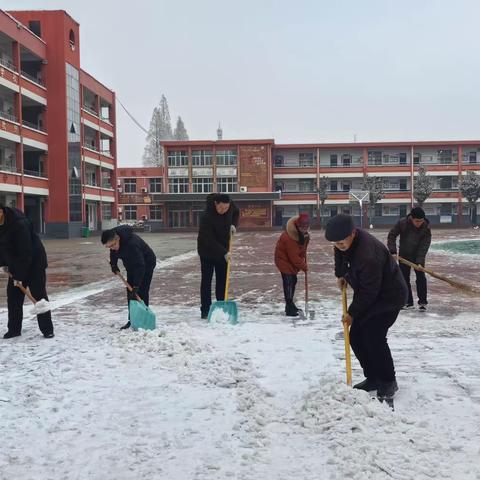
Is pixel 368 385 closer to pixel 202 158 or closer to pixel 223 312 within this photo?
pixel 223 312

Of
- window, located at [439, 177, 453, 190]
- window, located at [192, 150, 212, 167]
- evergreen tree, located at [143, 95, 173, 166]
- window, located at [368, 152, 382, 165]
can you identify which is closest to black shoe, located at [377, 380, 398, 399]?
window, located at [192, 150, 212, 167]

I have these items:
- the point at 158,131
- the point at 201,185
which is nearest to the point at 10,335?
the point at 201,185

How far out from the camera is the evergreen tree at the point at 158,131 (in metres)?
76.7

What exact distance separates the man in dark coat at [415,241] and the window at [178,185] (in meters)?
50.4

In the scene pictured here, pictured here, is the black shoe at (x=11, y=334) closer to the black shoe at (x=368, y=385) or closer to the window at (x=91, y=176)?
the black shoe at (x=368, y=385)

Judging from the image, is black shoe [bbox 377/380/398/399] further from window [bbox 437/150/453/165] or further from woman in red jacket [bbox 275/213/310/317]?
window [bbox 437/150/453/165]

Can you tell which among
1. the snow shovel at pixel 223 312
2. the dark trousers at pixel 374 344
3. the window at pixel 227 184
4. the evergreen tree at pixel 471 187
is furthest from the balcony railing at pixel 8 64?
the evergreen tree at pixel 471 187

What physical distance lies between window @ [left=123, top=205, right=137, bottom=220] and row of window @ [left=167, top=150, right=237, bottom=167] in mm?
7751

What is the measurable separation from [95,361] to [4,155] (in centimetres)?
3025

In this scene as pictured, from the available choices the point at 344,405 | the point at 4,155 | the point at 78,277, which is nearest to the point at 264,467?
the point at 344,405

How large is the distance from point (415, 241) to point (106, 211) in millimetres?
40975

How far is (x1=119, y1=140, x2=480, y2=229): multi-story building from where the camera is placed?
5541cm

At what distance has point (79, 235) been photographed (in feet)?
125

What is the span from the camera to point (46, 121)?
117 ft
